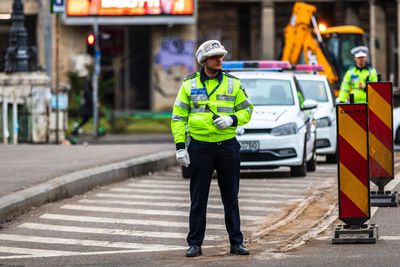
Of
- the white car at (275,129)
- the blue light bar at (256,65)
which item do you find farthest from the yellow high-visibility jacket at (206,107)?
the blue light bar at (256,65)

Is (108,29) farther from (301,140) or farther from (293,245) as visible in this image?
(293,245)

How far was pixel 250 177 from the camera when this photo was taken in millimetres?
18062

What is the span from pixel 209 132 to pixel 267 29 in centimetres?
4330

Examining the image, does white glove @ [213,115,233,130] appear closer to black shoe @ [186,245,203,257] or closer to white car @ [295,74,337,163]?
black shoe @ [186,245,203,257]

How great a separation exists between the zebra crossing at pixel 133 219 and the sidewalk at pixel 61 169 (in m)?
0.21

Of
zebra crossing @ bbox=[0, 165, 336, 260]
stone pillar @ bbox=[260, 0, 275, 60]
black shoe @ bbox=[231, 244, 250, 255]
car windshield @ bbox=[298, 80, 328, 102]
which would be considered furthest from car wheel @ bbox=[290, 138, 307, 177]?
stone pillar @ bbox=[260, 0, 275, 60]

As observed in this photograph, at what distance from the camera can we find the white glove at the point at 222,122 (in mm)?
9328

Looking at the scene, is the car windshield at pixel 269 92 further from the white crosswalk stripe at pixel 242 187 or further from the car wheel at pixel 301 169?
the white crosswalk stripe at pixel 242 187

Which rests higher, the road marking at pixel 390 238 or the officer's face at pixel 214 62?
the officer's face at pixel 214 62

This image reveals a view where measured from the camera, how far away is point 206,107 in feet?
31.0

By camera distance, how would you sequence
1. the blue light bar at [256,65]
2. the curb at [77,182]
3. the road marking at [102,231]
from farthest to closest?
the blue light bar at [256,65], the curb at [77,182], the road marking at [102,231]

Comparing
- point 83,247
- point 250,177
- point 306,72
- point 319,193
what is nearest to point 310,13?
point 306,72

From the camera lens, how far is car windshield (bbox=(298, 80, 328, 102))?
2152cm

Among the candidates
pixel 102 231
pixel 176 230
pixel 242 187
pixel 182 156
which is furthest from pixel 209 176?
pixel 242 187
